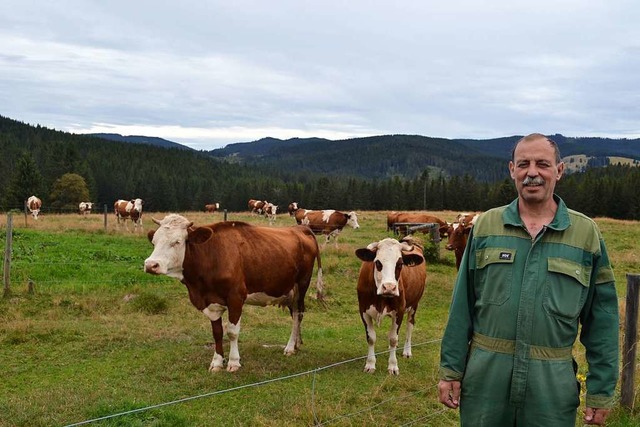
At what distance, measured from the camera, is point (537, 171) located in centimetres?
319

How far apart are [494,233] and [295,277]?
6.18 m

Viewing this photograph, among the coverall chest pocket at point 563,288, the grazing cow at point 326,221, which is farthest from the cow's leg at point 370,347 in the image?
the grazing cow at point 326,221

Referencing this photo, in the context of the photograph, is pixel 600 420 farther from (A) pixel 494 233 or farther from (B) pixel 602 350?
(A) pixel 494 233

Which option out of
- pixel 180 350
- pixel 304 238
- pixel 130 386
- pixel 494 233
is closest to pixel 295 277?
pixel 304 238

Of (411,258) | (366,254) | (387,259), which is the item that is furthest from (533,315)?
(411,258)

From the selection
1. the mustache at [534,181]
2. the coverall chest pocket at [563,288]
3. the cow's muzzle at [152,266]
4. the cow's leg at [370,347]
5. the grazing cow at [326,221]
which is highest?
the mustache at [534,181]

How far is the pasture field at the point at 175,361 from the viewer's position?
5977 millimetres

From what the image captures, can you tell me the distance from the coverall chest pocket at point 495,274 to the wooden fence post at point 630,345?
3862mm

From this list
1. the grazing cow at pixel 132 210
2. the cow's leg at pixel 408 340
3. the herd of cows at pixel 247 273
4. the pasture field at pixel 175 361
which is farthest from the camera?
the grazing cow at pixel 132 210

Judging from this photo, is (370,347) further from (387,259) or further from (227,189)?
(227,189)

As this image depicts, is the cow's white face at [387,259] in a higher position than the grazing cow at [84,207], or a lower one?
higher

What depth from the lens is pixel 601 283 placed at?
3.24 meters

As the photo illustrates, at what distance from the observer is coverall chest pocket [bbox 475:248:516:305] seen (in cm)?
318

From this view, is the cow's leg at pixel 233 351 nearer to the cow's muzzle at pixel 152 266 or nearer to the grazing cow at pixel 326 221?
the cow's muzzle at pixel 152 266
